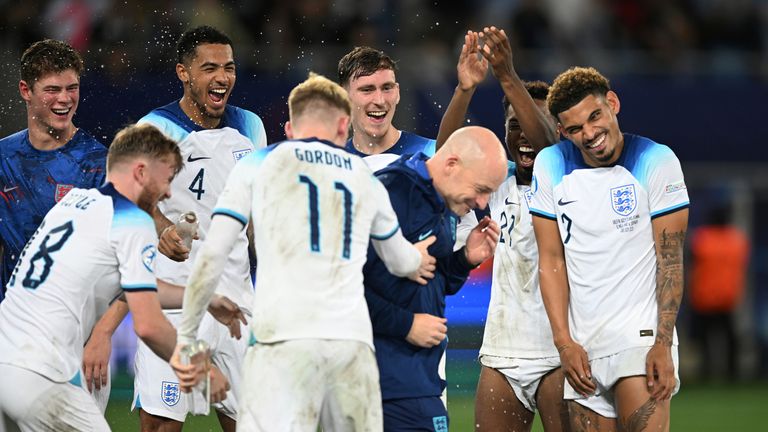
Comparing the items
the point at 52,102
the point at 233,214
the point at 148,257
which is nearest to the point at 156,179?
the point at 148,257

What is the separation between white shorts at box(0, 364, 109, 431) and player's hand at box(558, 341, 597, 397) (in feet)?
9.23

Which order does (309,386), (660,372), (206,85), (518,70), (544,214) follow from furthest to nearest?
(518,70), (206,85), (544,214), (660,372), (309,386)

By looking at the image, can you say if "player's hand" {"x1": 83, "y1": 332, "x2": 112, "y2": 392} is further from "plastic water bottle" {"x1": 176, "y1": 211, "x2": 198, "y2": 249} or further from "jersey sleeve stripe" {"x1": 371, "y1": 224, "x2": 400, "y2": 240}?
"jersey sleeve stripe" {"x1": 371, "y1": 224, "x2": 400, "y2": 240}

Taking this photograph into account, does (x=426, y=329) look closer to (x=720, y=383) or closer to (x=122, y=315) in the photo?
(x=122, y=315)

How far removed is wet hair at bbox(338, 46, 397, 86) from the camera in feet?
28.3

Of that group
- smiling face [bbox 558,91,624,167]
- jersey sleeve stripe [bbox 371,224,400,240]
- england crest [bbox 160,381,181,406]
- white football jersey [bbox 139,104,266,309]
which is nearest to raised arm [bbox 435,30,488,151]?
smiling face [bbox 558,91,624,167]

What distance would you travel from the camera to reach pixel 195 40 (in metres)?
8.96

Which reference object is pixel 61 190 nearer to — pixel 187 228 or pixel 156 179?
pixel 187 228

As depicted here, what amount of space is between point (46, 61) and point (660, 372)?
14.6 ft

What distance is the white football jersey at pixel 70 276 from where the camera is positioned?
6.57 meters

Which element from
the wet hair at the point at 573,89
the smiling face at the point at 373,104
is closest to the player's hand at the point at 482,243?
the wet hair at the point at 573,89

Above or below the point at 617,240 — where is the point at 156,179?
above

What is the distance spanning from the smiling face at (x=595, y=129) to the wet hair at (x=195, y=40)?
102 inches

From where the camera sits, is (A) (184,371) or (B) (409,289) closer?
(A) (184,371)
